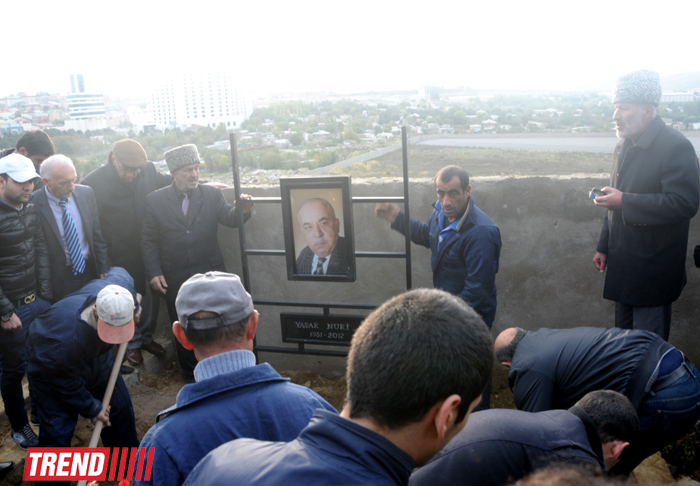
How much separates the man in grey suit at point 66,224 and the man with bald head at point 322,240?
179cm

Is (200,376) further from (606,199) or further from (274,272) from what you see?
(274,272)

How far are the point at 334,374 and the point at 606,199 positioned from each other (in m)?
2.71

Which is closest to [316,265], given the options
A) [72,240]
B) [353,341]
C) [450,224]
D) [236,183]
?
[236,183]

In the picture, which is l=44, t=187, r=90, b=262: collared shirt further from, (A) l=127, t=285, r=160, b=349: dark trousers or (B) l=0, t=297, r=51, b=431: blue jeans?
(A) l=127, t=285, r=160, b=349: dark trousers

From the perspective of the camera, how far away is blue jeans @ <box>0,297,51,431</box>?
3623 mm

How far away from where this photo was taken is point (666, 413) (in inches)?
103

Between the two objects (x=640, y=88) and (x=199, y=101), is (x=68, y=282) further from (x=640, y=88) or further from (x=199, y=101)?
(x=199, y=101)

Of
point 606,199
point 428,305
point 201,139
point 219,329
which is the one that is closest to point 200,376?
point 219,329

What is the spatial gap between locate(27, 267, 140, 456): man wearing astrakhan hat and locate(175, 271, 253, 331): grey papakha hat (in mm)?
1311

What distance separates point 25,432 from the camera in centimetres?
375

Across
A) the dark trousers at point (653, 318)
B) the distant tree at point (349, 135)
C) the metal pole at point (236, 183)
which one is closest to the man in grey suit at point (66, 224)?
the metal pole at point (236, 183)

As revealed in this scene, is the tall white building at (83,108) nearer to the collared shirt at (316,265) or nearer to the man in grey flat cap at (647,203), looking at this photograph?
the collared shirt at (316,265)

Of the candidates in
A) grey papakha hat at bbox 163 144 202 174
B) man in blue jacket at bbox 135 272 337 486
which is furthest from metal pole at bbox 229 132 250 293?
man in blue jacket at bbox 135 272 337 486

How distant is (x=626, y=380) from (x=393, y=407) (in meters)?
1.98
